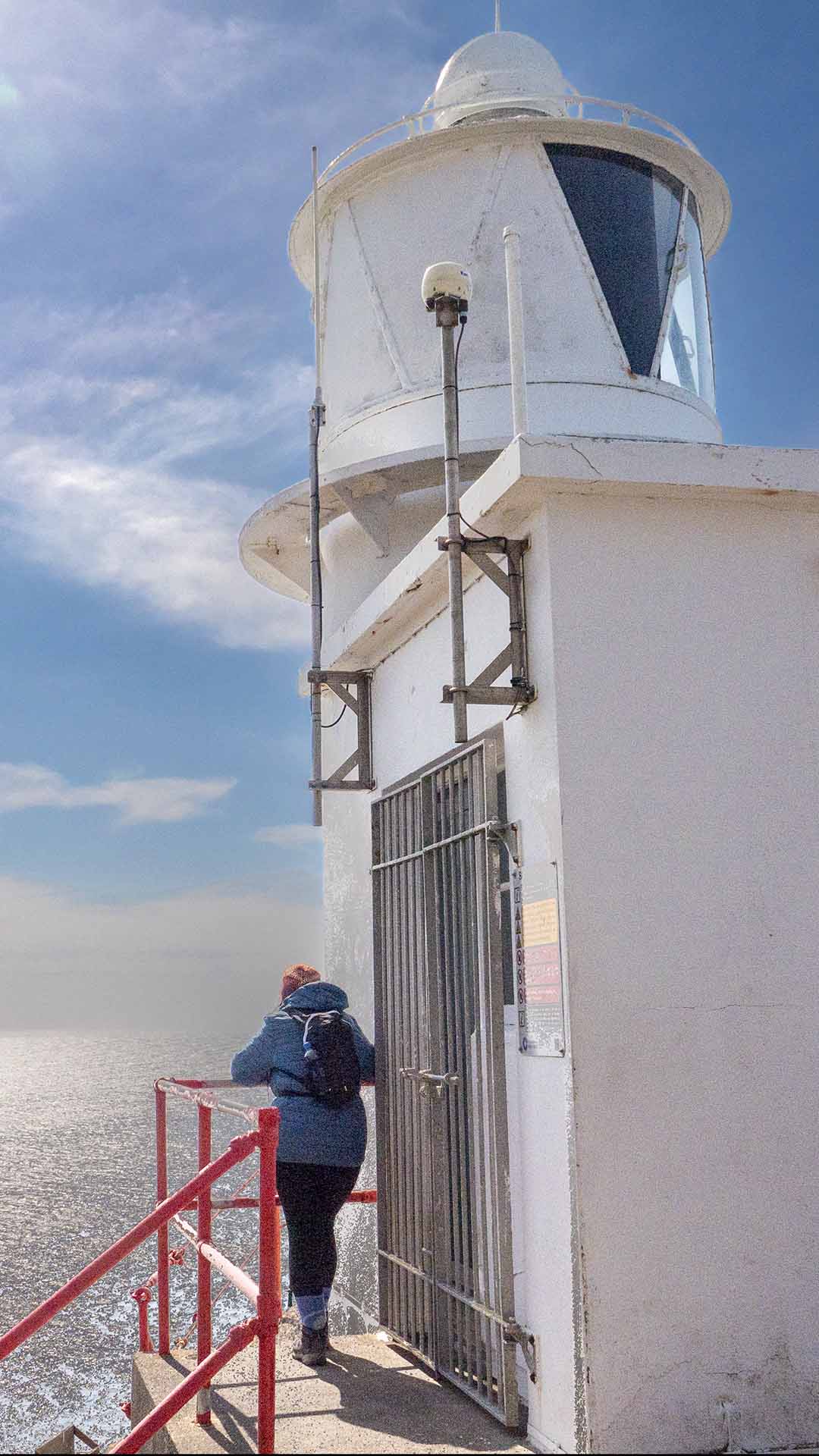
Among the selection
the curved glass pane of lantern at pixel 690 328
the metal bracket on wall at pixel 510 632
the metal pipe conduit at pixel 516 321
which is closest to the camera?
the metal bracket on wall at pixel 510 632

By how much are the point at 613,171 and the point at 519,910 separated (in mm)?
6518

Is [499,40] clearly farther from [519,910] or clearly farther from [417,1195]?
[417,1195]

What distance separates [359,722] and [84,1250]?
65.8ft

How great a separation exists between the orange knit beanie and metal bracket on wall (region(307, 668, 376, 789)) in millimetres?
1446

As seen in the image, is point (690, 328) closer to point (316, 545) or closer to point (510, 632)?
point (316, 545)

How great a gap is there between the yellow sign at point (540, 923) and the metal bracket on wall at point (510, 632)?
32.0 inches

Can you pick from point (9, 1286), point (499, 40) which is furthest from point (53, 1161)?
point (499, 40)

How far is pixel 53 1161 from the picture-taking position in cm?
4078

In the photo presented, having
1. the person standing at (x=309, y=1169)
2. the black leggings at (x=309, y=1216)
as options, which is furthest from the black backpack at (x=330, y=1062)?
the black leggings at (x=309, y=1216)

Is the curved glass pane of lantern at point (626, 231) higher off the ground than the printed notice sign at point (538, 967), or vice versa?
the curved glass pane of lantern at point (626, 231)

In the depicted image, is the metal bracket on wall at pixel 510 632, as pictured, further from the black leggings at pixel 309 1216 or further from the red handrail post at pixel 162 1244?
the red handrail post at pixel 162 1244

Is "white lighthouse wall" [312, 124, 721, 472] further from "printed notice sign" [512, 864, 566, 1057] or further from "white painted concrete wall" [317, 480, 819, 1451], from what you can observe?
"printed notice sign" [512, 864, 566, 1057]

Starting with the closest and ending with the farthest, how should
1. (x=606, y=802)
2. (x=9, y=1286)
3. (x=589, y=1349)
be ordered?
(x=589, y=1349) → (x=606, y=802) → (x=9, y=1286)

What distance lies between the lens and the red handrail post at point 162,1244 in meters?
6.30
